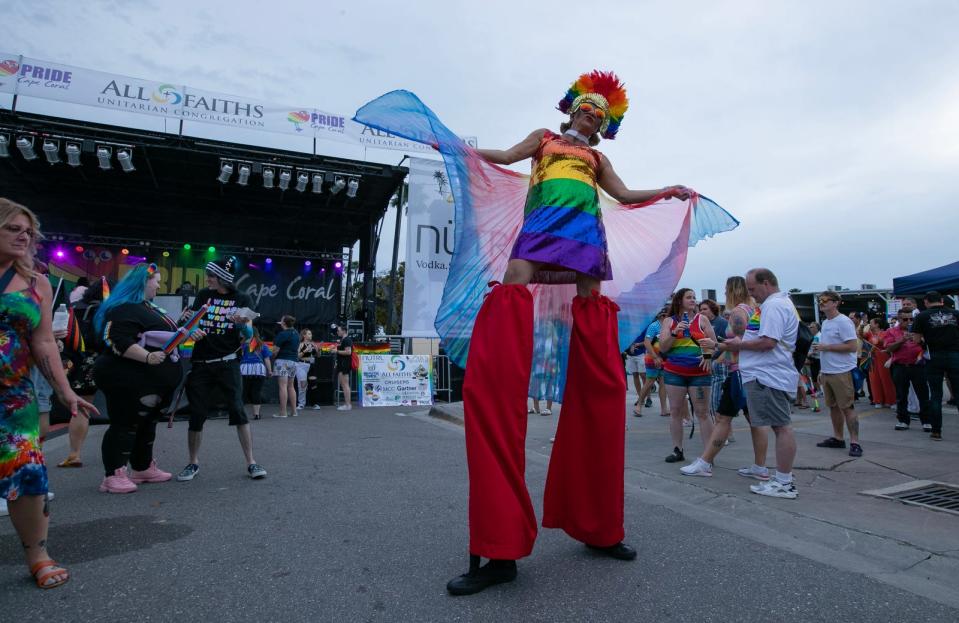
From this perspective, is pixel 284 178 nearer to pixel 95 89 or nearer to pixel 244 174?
pixel 244 174

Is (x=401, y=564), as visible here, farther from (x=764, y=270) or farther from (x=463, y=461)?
(x=764, y=270)

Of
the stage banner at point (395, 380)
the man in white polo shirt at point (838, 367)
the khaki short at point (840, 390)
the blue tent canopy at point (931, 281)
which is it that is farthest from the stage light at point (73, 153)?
the blue tent canopy at point (931, 281)

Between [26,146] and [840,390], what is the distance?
15.1 m

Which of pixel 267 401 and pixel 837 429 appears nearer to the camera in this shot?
pixel 837 429

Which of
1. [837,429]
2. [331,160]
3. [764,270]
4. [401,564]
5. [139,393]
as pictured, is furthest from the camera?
[331,160]

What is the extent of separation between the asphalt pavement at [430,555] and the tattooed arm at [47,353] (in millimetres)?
751

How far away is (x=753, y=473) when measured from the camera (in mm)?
4227

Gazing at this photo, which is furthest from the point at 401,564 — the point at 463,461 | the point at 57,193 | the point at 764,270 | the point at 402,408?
the point at 57,193

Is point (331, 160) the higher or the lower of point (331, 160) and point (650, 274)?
the higher

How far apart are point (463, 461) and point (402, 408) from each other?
631 cm

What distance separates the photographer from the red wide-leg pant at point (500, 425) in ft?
6.59

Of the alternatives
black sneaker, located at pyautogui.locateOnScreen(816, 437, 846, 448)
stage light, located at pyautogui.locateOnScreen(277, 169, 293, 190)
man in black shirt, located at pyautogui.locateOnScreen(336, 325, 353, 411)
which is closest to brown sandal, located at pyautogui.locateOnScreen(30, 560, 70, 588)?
black sneaker, located at pyautogui.locateOnScreen(816, 437, 846, 448)

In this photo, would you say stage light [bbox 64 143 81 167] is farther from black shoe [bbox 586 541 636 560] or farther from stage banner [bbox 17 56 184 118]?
black shoe [bbox 586 541 636 560]

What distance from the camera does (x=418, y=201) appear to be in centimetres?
1077
